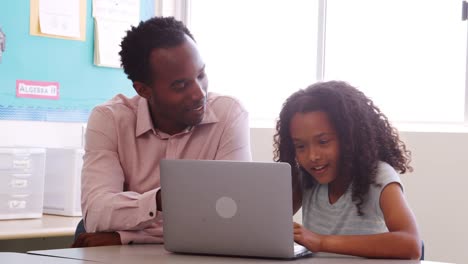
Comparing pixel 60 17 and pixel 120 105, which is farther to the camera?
pixel 60 17

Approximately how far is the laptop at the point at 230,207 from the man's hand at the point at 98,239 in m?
0.35

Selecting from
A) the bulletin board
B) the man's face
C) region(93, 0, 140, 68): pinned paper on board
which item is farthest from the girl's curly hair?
region(93, 0, 140, 68): pinned paper on board

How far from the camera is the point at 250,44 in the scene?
13.5ft

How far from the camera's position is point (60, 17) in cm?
369

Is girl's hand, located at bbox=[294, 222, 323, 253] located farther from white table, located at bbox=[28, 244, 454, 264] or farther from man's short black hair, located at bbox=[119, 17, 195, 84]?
man's short black hair, located at bbox=[119, 17, 195, 84]

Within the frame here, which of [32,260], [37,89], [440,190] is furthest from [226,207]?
[37,89]

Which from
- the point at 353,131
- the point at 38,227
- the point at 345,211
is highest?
the point at 353,131

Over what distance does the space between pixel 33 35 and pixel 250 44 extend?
1134 millimetres

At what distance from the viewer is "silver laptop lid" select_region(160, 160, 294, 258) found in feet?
5.53

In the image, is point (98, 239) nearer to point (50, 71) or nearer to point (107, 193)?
point (107, 193)

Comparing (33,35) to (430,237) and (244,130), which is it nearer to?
(244,130)

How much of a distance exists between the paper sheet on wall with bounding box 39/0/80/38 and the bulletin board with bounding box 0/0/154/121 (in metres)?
0.04

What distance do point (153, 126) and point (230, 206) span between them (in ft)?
2.19

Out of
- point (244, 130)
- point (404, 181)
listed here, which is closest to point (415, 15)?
point (404, 181)
